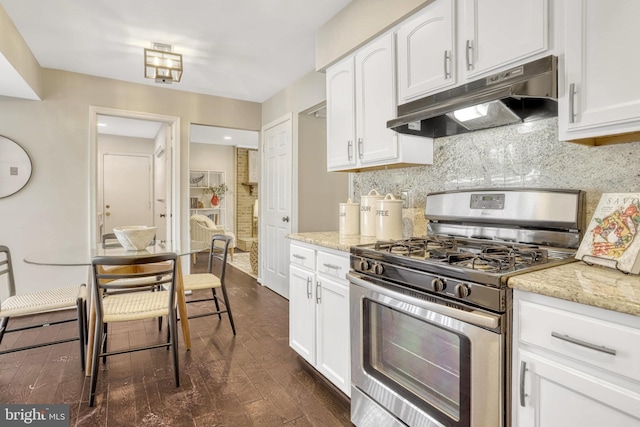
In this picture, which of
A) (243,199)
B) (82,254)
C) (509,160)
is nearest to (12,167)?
(82,254)

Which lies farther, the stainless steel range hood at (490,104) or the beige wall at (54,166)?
the beige wall at (54,166)

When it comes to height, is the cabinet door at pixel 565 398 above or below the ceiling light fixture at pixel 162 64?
below

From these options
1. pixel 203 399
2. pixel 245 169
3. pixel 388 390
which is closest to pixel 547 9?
pixel 388 390

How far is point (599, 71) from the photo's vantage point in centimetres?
123

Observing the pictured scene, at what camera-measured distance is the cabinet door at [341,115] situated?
2373mm

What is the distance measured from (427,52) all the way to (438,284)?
1240 mm

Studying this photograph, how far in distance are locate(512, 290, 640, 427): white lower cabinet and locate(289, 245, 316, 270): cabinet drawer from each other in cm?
124

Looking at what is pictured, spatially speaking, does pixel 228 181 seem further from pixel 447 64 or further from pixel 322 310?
pixel 447 64

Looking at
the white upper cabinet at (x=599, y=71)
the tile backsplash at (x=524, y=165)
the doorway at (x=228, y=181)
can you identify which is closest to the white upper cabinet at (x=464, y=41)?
the white upper cabinet at (x=599, y=71)

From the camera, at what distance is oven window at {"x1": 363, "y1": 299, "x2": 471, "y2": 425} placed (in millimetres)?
1241

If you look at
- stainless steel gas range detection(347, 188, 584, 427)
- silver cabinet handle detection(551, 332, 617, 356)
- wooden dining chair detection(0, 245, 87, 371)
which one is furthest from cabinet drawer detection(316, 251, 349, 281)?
wooden dining chair detection(0, 245, 87, 371)

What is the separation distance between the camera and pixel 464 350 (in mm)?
1214

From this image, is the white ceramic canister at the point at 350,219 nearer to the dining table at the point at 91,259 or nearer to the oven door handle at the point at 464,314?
the oven door handle at the point at 464,314

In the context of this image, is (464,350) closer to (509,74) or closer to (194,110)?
(509,74)
